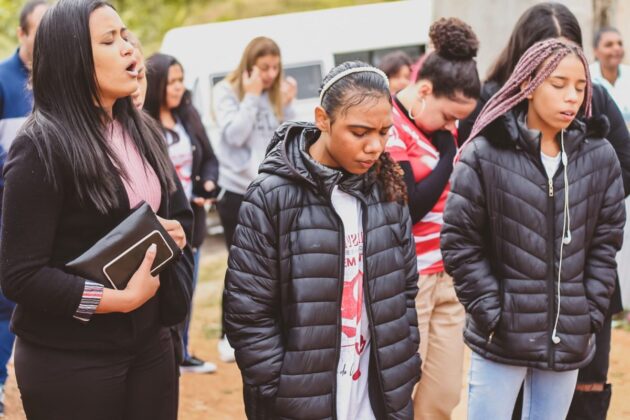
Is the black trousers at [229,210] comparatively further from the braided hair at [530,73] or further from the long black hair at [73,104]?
the long black hair at [73,104]

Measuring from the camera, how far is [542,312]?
3.57m

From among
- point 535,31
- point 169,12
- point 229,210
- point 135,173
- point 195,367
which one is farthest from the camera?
point 169,12

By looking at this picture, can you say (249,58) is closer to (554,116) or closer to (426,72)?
(426,72)

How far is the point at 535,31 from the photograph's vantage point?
4391mm

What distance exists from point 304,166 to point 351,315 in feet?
1.93

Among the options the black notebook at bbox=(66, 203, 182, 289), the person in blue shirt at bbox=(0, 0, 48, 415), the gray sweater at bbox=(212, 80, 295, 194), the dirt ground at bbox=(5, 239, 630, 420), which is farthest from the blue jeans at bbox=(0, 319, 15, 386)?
the black notebook at bbox=(66, 203, 182, 289)

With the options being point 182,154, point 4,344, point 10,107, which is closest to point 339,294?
point 4,344

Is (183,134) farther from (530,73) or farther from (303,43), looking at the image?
(303,43)

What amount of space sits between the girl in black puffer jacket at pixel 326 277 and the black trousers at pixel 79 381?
1.33 ft

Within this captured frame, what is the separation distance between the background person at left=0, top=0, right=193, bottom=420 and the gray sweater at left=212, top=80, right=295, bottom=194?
3639mm

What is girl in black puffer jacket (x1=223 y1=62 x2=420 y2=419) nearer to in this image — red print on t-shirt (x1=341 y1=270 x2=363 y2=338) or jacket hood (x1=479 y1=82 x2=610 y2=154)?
red print on t-shirt (x1=341 y1=270 x2=363 y2=338)

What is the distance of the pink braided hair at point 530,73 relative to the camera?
360cm

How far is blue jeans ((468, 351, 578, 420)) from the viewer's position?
3.70 metres

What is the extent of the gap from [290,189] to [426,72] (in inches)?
57.7
